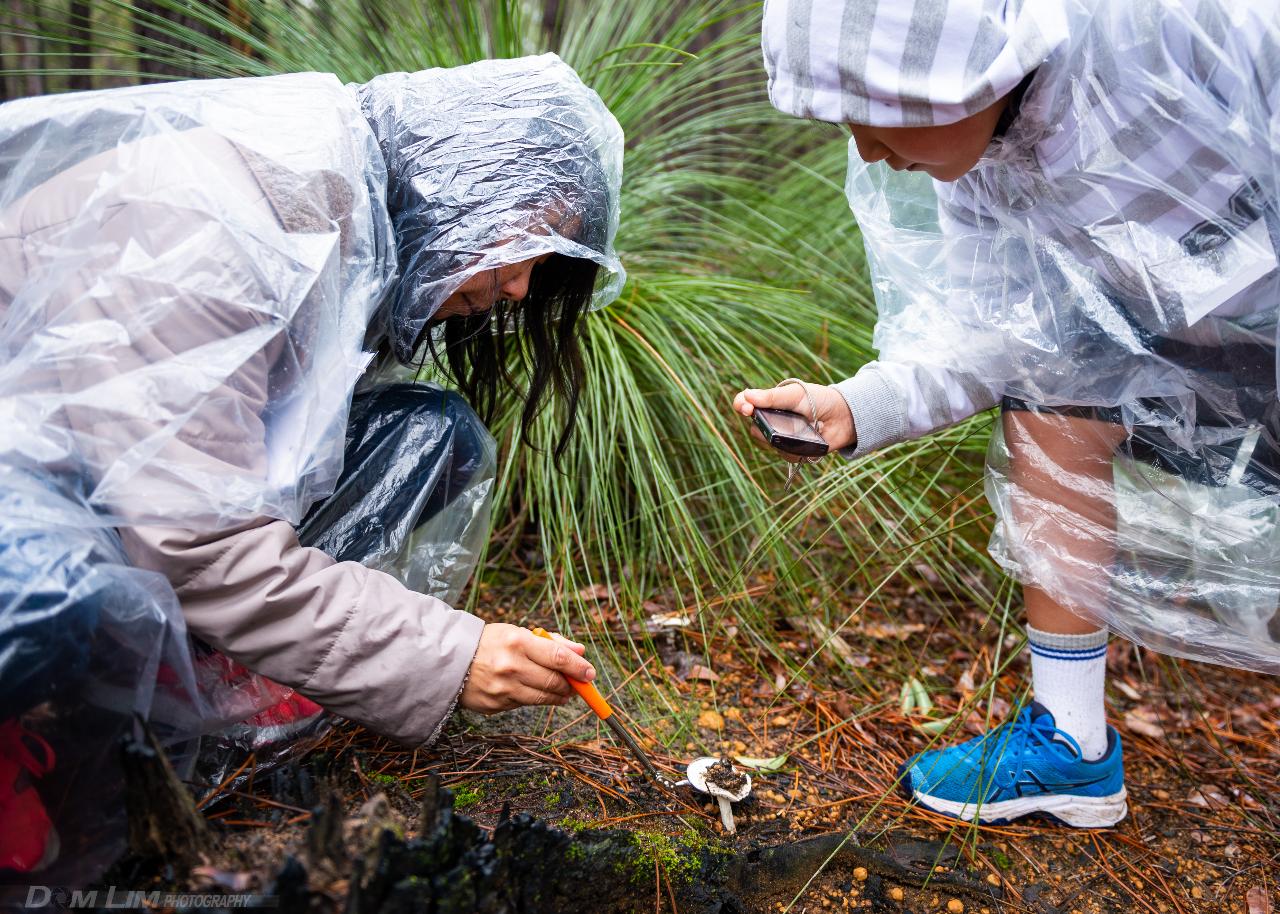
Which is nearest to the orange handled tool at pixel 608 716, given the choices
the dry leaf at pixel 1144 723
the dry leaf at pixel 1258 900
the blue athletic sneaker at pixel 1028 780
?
the blue athletic sneaker at pixel 1028 780

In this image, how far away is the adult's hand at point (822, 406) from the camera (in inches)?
53.4

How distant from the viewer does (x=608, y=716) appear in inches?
48.9

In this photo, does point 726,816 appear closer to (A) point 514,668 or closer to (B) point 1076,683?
(A) point 514,668

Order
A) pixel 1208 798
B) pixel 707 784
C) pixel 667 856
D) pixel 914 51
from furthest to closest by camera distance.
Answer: pixel 1208 798 → pixel 707 784 → pixel 667 856 → pixel 914 51

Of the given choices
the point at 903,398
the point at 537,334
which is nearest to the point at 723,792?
the point at 903,398

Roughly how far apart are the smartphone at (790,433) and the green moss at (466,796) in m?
0.61

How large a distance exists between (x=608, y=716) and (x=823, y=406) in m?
0.52

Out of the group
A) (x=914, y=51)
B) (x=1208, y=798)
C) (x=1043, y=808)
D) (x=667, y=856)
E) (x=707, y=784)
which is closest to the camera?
(x=914, y=51)

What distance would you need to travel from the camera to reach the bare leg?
53.9 inches

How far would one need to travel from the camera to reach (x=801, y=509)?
183 centimetres

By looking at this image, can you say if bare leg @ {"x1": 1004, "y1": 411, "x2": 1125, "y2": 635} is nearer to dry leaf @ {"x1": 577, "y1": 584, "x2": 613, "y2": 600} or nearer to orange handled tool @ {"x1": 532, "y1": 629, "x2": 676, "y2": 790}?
orange handled tool @ {"x1": 532, "y1": 629, "x2": 676, "y2": 790}

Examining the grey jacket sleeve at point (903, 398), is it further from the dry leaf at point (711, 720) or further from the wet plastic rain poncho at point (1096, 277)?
the dry leaf at point (711, 720)

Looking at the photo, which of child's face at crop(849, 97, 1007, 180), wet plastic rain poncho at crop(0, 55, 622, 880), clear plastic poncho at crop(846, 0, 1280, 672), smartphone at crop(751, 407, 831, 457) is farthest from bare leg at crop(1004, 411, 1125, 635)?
wet plastic rain poncho at crop(0, 55, 622, 880)

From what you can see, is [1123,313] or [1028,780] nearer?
[1123,313]
